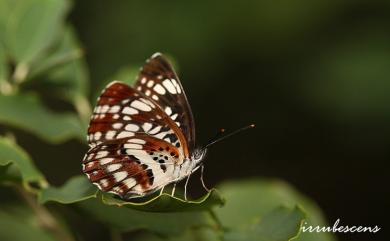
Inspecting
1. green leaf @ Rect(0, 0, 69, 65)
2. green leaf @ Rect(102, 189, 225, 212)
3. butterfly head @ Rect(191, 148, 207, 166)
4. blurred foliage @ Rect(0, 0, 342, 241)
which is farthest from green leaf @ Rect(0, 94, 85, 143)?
green leaf @ Rect(102, 189, 225, 212)

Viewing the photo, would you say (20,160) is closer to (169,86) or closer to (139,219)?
(139,219)

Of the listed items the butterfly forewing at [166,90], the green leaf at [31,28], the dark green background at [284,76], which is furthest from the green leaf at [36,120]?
the dark green background at [284,76]

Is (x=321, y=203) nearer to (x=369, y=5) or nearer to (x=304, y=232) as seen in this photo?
(x=369, y=5)

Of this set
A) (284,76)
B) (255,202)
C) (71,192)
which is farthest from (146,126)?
(284,76)

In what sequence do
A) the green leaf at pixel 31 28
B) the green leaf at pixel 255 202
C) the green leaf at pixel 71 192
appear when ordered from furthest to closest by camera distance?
the green leaf at pixel 255 202, the green leaf at pixel 31 28, the green leaf at pixel 71 192

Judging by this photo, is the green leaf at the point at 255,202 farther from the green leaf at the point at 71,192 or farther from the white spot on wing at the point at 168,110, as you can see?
the green leaf at the point at 71,192

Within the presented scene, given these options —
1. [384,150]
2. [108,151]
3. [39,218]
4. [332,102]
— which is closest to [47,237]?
[39,218]
